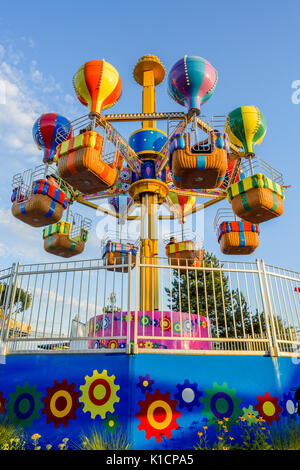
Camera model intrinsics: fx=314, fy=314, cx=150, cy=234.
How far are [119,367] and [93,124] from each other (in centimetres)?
570

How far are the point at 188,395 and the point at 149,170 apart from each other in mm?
7070

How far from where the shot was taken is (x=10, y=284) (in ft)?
19.0

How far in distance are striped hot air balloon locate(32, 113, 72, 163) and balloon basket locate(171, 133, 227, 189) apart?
3995 millimetres

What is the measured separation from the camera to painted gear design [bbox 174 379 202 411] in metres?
4.42

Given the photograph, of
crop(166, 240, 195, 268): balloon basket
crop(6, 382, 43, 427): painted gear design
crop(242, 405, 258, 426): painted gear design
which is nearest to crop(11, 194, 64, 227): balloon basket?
crop(166, 240, 195, 268): balloon basket

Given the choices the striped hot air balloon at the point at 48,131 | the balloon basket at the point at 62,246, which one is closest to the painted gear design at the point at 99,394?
the balloon basket at the point at 62,246

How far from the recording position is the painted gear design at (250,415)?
445cm

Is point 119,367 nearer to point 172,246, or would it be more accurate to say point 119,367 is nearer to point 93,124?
point 93,124

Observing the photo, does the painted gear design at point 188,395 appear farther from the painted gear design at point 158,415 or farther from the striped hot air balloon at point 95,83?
the striped hot air balloon at point 95,83

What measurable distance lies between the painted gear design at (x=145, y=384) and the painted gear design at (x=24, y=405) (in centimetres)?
154

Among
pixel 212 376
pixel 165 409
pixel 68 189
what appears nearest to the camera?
pixel 165 409

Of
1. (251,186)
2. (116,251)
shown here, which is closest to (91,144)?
(251,186)

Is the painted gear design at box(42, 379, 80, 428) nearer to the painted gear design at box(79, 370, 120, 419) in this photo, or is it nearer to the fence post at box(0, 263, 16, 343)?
the painted gear design at box(79, 370, 120, 419)

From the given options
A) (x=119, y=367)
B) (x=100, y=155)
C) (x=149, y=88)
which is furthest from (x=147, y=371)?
(x=149, y=88)
